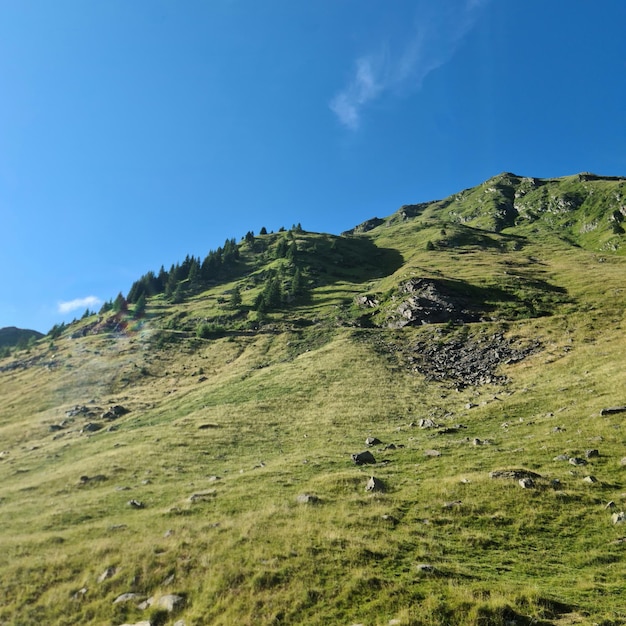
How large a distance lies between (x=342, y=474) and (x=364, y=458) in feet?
13.4

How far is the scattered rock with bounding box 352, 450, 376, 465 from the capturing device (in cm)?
2728

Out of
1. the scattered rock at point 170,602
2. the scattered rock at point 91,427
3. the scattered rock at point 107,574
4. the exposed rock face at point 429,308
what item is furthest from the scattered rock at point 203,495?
the exposed rock face at point 429,308

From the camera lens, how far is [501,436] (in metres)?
28.8

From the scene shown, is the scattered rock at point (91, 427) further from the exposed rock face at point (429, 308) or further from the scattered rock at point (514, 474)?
the exposed rock face at point (429, 308)

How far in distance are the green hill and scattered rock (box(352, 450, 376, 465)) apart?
5.4 inches

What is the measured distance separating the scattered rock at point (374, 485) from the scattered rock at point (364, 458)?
4732mm

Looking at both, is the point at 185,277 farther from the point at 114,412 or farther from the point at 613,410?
the point at 613,410

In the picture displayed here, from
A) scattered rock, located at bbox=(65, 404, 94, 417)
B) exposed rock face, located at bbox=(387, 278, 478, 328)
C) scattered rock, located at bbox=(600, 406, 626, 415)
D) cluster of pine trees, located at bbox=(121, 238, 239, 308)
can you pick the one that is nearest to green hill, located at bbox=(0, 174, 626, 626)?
scattered rock, located at bbox=(600, 406, 626, 415)

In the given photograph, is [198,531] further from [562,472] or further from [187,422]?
[187,422]

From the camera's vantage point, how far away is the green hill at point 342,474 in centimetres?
1280

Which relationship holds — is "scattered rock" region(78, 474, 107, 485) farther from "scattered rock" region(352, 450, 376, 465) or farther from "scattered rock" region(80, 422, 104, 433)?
"scattered rock" region(80, 422, 104, 433)

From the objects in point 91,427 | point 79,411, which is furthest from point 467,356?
point 79,411

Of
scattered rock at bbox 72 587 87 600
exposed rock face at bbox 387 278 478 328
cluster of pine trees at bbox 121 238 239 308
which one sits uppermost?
cluster of pine trees at bbox 121 238 239 308

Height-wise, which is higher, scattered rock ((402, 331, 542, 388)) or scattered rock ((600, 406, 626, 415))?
scattered rock ((402, 331, 542, 388))
